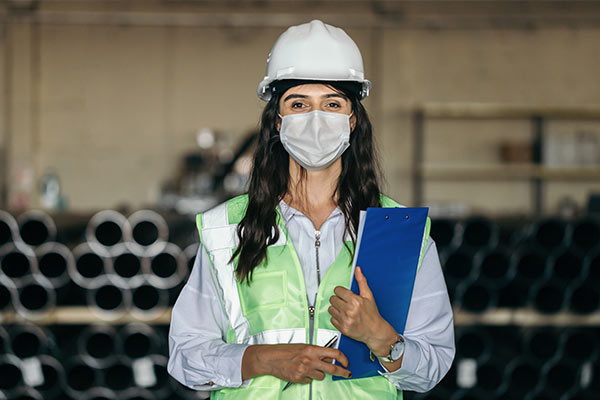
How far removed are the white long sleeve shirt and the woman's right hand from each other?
5cm

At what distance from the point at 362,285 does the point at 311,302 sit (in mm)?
145

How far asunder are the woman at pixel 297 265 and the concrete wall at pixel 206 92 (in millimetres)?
3201

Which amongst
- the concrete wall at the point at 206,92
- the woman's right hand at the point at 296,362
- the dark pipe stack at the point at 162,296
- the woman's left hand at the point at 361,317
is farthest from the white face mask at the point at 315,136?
the concrete wall at the point at 206,92

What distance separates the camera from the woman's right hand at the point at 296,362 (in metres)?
1.00

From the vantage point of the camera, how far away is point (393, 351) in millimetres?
1014

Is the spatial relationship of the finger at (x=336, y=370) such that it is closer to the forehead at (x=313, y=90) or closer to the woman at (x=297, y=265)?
the woman at (x=297, y=265)

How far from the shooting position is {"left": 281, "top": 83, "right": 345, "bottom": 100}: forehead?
1.13 m

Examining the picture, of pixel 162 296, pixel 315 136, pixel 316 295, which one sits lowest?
pixel 162 296

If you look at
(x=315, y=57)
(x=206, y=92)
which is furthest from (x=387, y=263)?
(x=206, y=92)

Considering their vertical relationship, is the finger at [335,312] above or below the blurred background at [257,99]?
below

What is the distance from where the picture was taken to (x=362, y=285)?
992mm

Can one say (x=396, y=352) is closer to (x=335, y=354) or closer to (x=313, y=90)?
(x=335, y=354)

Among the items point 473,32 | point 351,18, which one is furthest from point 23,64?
point 473,32

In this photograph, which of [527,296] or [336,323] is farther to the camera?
[527,296]
